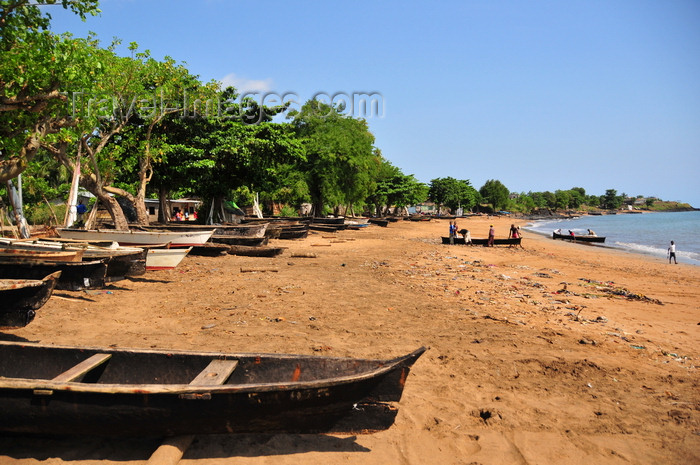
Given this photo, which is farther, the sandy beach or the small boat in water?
the small boat in water

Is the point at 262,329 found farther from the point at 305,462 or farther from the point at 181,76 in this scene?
the point at 181,76

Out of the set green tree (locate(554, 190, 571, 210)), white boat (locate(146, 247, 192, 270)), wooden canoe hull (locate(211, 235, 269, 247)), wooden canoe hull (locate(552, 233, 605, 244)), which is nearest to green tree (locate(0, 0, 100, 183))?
white boat (locate(146, 247, 192, 270))

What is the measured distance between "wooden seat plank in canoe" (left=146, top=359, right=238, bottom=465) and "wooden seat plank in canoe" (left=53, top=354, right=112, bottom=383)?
3.57ft

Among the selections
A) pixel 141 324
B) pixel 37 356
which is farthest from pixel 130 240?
pixel 37 356

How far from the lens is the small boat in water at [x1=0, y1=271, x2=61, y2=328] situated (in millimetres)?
5330

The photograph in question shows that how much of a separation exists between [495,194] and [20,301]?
137 metres

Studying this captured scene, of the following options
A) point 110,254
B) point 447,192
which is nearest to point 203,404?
point 110,254

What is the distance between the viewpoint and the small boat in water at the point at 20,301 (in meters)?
5.33

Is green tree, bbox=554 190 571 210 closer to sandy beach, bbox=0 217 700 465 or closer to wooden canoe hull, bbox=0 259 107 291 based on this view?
sandy beach, bbox=0 217 700 465

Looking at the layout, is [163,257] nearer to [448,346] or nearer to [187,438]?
[448,346]

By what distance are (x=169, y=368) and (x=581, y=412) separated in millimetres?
4823

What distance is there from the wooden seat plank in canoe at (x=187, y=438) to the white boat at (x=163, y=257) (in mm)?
8475

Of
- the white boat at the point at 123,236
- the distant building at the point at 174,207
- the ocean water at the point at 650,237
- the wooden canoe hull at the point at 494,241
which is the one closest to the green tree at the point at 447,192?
the ocean water at the point at 650,237

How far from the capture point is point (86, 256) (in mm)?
9594
